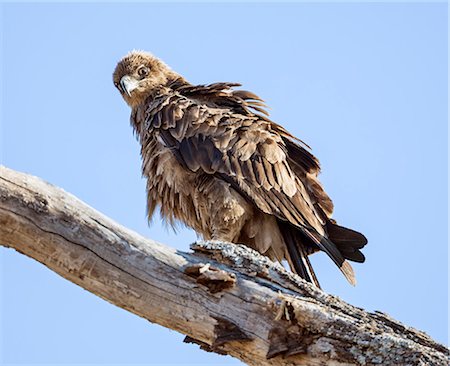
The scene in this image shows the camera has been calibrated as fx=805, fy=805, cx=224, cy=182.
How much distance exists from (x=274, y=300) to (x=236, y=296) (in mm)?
210

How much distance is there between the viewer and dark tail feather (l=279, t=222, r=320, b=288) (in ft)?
21.8

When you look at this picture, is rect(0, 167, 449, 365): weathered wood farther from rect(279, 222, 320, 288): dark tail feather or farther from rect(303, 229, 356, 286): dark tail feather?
rect(279, 222, 320, 288): dark tail feather

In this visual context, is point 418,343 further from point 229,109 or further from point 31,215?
point 229,109

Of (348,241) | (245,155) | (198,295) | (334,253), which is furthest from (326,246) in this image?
(198,295)

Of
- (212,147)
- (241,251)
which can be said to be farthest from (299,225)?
(241,251)

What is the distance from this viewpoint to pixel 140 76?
26.8 ft

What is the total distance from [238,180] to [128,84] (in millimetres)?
1895

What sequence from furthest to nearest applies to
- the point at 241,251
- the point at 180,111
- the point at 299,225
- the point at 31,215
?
the point at 180,111 < the point at 299,225 < the point at 241,251 < the point at 31,215

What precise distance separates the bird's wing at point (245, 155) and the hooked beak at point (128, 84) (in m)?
0.68

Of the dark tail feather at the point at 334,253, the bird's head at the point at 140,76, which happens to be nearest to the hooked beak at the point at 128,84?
the bird's head at the point at 140,76

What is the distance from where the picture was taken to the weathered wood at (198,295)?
167 inches

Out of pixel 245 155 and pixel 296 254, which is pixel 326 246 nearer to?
pixel 296 254

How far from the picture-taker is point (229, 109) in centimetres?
735

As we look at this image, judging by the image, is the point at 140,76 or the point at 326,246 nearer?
the point at 326,246
